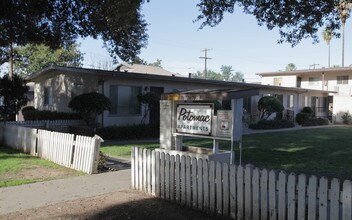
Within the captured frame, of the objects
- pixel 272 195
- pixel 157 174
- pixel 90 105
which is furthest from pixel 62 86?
pixel 272 195

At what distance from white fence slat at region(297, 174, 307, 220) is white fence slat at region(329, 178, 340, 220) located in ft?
1.26

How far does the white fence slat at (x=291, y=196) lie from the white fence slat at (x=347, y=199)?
66 centimetres

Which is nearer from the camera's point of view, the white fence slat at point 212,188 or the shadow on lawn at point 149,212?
the shadow on lawn at point 149,212

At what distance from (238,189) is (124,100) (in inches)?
578

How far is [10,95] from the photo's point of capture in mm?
18438

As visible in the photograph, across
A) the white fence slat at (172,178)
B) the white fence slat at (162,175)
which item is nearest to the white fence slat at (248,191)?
the white fence slat at (172,178)

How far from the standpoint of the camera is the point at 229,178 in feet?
19.3

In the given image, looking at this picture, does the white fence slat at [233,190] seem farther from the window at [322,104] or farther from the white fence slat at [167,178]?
the window at [322,104]

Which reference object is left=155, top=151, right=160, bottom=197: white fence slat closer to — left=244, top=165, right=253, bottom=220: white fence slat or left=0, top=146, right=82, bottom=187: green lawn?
left=244, top=165, right=253, bottom=220: white fence slat

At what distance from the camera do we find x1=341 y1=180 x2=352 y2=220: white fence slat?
4.55 meters

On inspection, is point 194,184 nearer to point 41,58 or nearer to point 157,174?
point 157,174

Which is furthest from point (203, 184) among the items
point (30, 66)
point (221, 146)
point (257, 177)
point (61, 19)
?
point (30, 66)

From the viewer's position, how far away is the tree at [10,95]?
1831 cm

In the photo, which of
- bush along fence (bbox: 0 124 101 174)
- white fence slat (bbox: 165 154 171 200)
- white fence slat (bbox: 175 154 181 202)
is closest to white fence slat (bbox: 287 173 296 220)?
white fence slat (bbox: 175 154 181 202)
